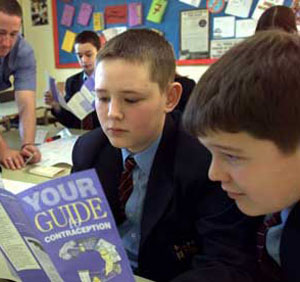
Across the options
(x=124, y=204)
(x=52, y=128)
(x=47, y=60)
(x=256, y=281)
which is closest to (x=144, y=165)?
(x=124, y=204)

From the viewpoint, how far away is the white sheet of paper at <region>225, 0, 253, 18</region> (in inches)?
105

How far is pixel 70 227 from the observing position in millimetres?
520

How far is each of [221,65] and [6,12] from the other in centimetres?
125

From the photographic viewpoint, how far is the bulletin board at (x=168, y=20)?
108 inches

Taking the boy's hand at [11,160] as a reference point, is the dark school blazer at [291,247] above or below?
above

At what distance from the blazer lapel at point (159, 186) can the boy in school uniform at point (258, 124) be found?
251 mm

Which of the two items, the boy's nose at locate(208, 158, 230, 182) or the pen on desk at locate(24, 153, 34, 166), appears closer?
the boy's nose at locate(208, 158, 230, 182)

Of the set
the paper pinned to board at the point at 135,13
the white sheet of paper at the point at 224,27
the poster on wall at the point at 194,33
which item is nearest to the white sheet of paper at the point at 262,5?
the white sheet of paper at the point at 224,27

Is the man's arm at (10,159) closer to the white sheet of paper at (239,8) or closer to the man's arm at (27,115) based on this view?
the man's arm at (27,115)

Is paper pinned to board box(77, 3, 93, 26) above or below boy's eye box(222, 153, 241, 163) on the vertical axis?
above

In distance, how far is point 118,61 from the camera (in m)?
0.91

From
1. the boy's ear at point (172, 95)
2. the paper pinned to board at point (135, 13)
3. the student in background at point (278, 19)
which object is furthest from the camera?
the paper pinned to board at point (135, 13)

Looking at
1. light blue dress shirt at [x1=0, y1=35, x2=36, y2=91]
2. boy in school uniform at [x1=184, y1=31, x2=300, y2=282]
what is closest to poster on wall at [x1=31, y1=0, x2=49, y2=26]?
light blue dress shirt at [x1=0, y1=35, x2=36, y2=91]

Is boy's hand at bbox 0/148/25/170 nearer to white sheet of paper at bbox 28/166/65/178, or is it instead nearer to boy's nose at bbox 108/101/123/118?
white sheet of paper at bbox 28/166/65/178
